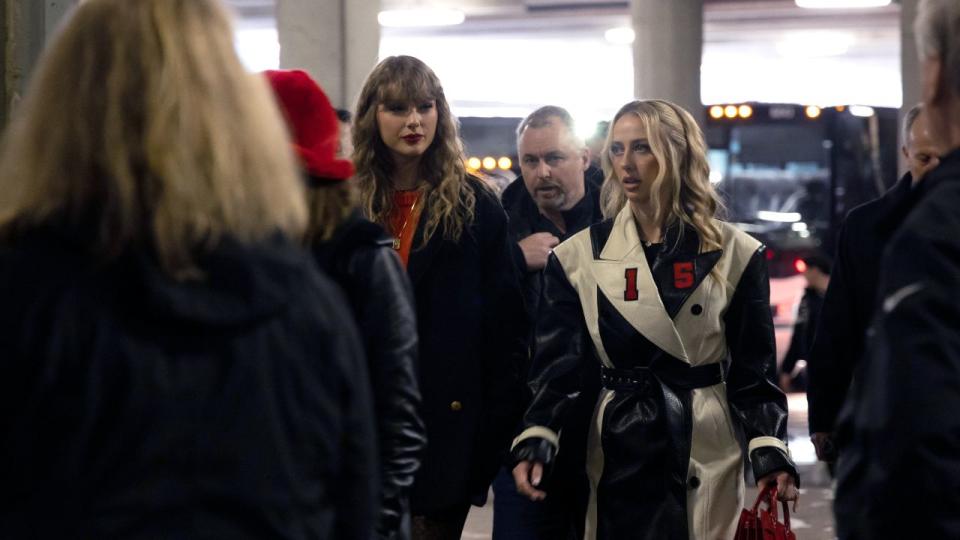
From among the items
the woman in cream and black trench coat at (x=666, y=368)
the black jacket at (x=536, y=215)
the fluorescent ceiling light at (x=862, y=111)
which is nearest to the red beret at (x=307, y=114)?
the woman in cream and black trench coat at (x=666, y=368)

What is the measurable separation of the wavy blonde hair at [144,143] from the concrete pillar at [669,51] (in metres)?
15.8

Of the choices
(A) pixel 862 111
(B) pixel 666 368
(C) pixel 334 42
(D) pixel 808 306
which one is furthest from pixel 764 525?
(A) pixel 862 111

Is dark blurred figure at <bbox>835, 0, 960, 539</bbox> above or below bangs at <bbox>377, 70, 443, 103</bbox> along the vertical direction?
below

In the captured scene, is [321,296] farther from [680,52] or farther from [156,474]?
[680,52]

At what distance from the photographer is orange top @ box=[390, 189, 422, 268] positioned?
16.7ft

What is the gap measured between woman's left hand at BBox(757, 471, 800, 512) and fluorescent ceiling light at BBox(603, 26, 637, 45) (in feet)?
77.0

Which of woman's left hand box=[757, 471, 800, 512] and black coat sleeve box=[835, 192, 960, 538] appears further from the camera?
woman's left hand box=[757, 471, 800, 512]

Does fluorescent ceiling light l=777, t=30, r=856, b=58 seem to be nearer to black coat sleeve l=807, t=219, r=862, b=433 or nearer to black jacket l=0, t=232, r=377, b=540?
black coat sleeve l=807, t=219, r=862, b=433

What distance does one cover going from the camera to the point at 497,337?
515 centimetres

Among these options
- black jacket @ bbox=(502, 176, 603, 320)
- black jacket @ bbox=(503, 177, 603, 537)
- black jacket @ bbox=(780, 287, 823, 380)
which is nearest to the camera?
black jacket @ bbox=(503, 177, 603, 537)

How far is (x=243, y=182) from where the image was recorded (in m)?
2.24

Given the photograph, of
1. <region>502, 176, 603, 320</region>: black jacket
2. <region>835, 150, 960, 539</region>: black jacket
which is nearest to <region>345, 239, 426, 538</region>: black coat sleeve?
<region>835, 150, 960, 539</region>: black jacket

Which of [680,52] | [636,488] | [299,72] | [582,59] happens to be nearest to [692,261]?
[636,488]

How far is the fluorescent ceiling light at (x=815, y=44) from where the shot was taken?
1153 inches
